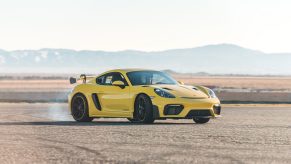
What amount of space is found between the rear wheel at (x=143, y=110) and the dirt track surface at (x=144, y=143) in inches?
13.2

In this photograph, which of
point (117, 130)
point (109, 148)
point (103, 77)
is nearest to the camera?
point (109, 148)

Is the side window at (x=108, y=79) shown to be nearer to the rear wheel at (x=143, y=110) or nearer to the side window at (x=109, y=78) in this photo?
the side window at (x=109, y=78)

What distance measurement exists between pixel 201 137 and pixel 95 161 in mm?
3935

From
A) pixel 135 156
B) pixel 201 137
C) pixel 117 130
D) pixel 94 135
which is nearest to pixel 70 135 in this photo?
pixel 94 135

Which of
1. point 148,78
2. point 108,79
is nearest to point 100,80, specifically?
point 108,79

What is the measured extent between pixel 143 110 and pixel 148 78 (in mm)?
1083

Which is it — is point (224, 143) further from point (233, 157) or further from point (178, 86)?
Answer: point (178, 86)

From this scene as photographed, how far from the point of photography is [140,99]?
1579cm

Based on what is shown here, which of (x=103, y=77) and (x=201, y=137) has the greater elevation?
(x=103, y=77)

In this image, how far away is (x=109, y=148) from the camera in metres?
10.6

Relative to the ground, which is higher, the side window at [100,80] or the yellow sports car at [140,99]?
the side window at [100,80]

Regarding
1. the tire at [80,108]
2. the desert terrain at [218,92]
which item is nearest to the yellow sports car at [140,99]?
the tire at [80,108]

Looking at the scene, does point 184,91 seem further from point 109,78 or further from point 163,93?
point 109,78

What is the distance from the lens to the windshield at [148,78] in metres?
16.4
